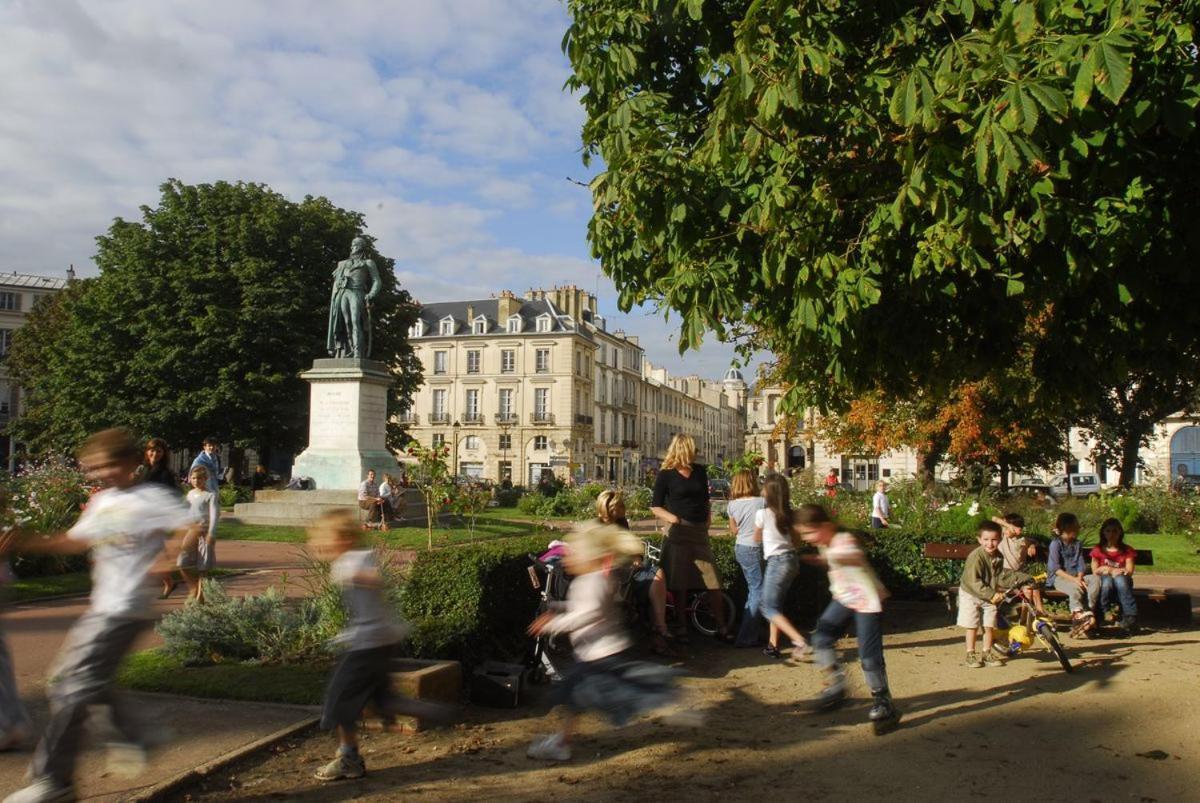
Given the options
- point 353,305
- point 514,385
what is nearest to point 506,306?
point 514,385

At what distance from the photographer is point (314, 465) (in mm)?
22641

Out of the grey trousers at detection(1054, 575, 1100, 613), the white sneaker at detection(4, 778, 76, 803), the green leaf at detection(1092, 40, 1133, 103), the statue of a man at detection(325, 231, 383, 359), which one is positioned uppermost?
the statue of a man at detection(325, 231, 383, 359)

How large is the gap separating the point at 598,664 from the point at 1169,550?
65.2ft

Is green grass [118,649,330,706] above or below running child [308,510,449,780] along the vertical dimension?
below

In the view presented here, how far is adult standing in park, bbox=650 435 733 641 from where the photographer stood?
8.55 m

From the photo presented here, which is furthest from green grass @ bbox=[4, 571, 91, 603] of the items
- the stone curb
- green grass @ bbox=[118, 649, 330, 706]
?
the stone curb

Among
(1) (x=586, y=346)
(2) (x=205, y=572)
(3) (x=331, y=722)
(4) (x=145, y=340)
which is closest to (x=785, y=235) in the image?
(3) (x=331, y=722)

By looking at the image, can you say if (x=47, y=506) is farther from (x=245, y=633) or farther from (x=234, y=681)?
(x=234, y=681)

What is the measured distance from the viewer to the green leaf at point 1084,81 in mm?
4891

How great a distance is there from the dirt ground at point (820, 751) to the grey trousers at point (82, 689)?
2.32 feet

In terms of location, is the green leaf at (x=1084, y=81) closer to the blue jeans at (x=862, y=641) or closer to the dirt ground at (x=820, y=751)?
the blue jeans at (x=862, y=641)

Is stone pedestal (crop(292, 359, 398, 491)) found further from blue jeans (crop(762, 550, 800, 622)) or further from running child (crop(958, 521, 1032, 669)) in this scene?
running child (crop(958, 521, 1032, 669))

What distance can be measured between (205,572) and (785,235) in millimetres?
8121

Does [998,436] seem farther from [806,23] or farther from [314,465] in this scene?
[806,23]
